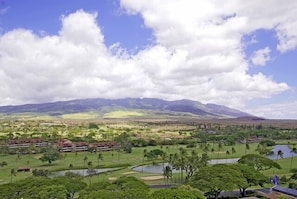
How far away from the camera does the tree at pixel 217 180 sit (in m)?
59.8

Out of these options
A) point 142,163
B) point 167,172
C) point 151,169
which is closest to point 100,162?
point 142,163

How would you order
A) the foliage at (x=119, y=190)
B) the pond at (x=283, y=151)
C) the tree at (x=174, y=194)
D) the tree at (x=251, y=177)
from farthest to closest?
the pond at (x=283, y=151) < the tree at (x=251, y=177) < the foliage at (x=119, y=190) < the tree at (x=174, y=194)

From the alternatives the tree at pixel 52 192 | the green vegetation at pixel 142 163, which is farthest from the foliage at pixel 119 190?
the tree at pixel 52 192

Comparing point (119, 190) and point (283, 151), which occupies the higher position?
point (283, 151)

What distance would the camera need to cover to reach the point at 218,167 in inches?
2515

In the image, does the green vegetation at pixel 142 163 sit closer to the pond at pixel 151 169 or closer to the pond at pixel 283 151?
the pond at pixel 283 151

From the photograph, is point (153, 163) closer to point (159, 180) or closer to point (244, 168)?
point (159, 180)

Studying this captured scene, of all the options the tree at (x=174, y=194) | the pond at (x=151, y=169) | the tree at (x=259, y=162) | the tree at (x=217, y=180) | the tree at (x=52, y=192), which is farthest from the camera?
the pond at (x=151, y=169)

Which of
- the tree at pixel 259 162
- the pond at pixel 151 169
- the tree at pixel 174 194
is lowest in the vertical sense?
the pond at pixel 151 169

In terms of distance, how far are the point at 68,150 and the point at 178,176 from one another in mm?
63907

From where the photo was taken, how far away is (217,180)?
60094 millimetres

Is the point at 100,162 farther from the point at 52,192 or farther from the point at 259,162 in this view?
the point at 52,192

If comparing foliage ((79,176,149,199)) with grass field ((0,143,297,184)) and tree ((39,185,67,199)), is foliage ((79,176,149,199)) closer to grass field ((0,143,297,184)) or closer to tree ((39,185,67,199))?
tree ((39,185,67,199))

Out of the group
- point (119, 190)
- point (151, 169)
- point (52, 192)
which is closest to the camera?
point (52, 192)
